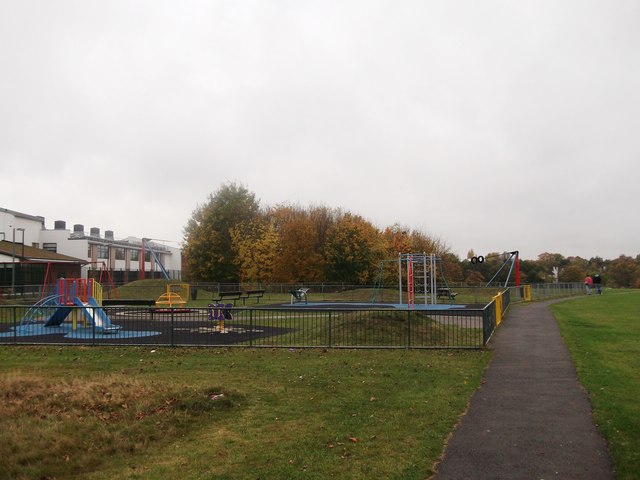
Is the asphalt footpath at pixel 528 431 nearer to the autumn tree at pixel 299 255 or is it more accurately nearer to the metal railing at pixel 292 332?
the metal railing at pixel 292 332

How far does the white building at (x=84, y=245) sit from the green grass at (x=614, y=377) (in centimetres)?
5750

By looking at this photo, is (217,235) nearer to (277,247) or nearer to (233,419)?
(277,247)

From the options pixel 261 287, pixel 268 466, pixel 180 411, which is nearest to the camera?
pixel 268 466

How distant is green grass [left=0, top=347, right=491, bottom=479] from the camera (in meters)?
5.68

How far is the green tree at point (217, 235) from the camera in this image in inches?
2586

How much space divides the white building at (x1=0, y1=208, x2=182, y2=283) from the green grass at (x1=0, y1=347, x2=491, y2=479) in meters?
58.6

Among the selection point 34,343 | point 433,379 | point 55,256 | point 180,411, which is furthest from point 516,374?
point 55,256

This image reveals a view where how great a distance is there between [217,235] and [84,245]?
2336 centimetres

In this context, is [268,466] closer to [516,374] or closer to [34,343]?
[516,374]

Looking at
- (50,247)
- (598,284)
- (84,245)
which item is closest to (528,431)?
(598,284)

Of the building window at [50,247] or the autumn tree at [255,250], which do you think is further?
the building window at [50,247]

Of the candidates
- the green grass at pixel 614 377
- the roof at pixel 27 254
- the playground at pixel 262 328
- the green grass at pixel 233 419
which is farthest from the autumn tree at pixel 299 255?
the green grass at pixel 233 419

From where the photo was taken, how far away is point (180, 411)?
756 cm

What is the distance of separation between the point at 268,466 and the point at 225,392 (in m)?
3.08
